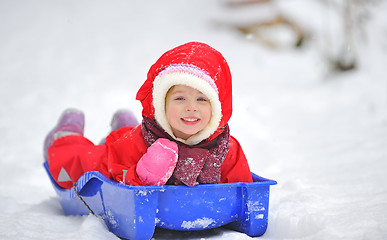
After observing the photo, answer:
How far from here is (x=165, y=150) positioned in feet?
5.60

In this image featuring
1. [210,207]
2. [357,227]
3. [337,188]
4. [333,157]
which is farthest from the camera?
[333,157]

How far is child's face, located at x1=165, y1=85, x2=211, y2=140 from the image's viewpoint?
1.80 m

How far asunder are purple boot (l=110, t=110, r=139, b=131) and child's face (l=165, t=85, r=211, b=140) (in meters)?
0.83

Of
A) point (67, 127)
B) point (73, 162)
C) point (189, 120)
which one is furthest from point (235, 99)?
point (189, 120)

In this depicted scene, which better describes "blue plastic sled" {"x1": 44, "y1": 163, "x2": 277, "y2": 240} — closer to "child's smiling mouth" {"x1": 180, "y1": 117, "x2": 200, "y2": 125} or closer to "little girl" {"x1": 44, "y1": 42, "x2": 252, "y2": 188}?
"little girl" {"x1": 44, "y1": 42, "x2": 252, "y2": 188}

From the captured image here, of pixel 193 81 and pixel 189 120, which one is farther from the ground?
pixel 193 81

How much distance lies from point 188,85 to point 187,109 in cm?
10

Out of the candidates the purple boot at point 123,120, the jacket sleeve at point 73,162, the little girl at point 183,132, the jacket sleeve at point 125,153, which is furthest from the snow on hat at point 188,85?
the purple boot at point 123,120

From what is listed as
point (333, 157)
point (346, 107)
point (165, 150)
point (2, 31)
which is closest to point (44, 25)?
point (2, 31)

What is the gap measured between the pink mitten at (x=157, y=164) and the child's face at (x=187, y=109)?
14 centimetres

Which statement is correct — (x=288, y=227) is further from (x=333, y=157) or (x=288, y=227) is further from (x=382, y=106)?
(x=382, y=106)

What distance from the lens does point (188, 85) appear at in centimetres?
176

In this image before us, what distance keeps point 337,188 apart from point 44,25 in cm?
584

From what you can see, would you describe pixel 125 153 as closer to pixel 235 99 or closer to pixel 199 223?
pixel 199 223
